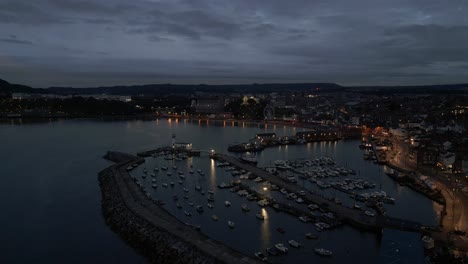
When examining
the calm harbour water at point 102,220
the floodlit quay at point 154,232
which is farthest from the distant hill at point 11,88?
the floodlit quay at point 154,232

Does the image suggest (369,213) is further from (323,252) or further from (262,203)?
(262,203)

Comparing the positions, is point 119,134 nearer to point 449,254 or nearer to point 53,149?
point 53,149

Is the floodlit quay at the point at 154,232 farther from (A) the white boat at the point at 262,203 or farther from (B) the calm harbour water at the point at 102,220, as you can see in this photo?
(A) the white boat at the point at 262,203

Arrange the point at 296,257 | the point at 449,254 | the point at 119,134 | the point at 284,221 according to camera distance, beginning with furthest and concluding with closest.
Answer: the point at 119,134 → the point at 284,221 → the point at 296,257 → the point at 449,254

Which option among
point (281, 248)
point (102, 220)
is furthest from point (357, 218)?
point (102, 220)

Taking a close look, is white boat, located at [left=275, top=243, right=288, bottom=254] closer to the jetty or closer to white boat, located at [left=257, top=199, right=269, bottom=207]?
the jetty

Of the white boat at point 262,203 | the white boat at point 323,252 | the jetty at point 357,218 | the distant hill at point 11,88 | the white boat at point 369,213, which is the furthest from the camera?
the distant hill at point 11,88

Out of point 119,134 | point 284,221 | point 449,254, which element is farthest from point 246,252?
point 119,134

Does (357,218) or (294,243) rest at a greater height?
(357,218)
